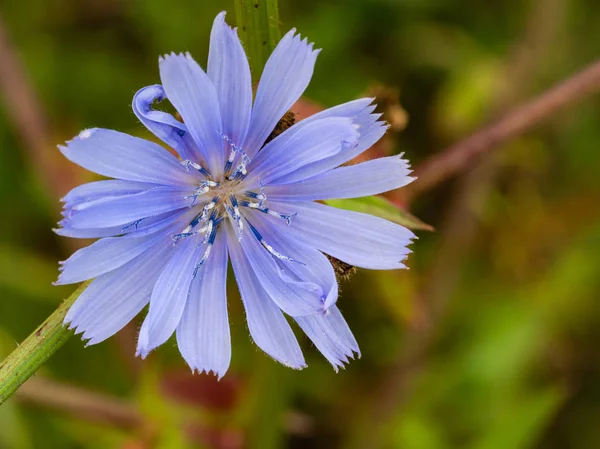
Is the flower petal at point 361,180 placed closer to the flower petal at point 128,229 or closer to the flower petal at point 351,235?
the flower petal at point 351,235

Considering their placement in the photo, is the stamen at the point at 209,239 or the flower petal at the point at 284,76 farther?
the stamen at the point at 209,239

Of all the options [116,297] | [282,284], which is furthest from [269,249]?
[116,297]

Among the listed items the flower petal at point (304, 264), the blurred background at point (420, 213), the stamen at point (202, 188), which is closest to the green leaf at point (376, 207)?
the flower petal at point (304, 264)

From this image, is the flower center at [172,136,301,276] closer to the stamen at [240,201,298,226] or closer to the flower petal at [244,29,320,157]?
the stamen at [240,201,298,226]

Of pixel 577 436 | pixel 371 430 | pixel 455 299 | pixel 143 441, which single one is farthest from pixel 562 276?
pixel 143 441

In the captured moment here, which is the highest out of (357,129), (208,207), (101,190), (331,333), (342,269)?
(101,190)

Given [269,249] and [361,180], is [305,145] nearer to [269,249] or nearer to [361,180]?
[361,180]
